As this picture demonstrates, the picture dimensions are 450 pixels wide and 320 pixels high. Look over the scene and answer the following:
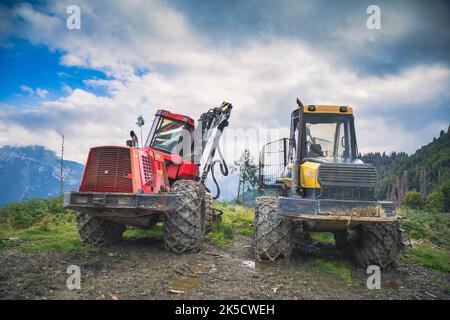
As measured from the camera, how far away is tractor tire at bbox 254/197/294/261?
19.9ft

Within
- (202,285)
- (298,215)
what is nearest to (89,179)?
(202,285)

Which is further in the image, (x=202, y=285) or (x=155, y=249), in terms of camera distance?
(x=155, y=249)

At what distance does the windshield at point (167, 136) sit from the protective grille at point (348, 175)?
12.6 feet

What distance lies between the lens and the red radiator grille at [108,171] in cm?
614

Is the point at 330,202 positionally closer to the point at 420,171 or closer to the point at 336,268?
the point at 336,268

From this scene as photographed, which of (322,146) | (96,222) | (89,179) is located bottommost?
(96,222)

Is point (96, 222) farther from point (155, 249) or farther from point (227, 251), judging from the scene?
point (227, 251)

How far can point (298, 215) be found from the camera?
17.8ft

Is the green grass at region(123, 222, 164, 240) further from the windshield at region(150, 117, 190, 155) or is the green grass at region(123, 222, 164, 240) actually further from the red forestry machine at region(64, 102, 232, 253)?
the windshield at region(150, 117, 190, 155)

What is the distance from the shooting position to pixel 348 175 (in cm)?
580

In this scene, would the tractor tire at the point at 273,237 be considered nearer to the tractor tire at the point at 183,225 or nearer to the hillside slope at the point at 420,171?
the tractor tire at the point at 183,225

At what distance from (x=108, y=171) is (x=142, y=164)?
2.14 feet

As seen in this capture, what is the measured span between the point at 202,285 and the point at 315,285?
1.73 meters
